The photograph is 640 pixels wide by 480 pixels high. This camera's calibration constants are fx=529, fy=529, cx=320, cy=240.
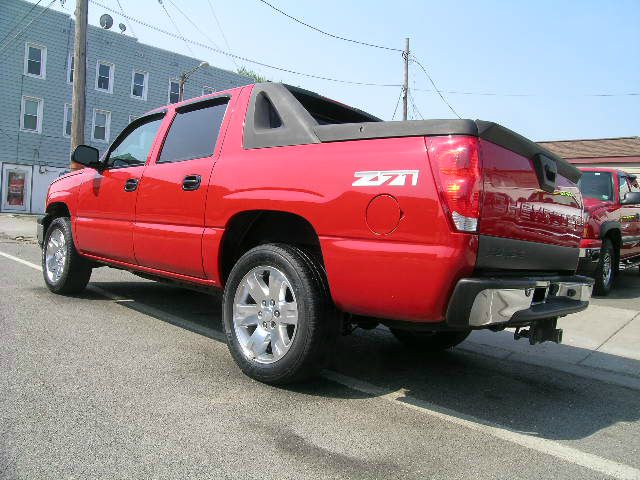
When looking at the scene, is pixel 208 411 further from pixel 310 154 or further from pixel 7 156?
pixel 7 156

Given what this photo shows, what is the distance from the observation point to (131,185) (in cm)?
446

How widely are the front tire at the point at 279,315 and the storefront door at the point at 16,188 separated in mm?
27281

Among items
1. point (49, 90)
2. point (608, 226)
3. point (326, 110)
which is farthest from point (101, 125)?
point (326, 110)

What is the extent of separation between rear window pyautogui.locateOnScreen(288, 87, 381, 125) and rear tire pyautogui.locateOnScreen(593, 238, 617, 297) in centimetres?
468

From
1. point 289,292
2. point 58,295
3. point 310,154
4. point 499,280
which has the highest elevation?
point 310,154

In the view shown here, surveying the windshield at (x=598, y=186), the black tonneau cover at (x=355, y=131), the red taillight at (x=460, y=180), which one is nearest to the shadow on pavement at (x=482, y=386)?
the red taillight at (x=460, y=180)

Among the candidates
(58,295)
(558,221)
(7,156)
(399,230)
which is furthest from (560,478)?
(7,156)

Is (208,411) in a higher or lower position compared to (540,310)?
lower

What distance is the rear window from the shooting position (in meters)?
3.77

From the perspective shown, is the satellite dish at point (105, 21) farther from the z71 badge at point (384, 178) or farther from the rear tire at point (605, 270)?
the z71 badge at point (384, 178)

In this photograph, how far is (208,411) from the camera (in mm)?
2795

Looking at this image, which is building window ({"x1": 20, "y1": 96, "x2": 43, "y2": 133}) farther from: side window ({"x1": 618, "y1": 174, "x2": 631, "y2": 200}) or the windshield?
side window ({"x1": 618, "y1": 174, "x2": 631, "y2": 200})

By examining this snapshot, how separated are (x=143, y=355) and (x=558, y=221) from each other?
2.88 metres

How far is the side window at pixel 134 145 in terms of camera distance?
463cm
